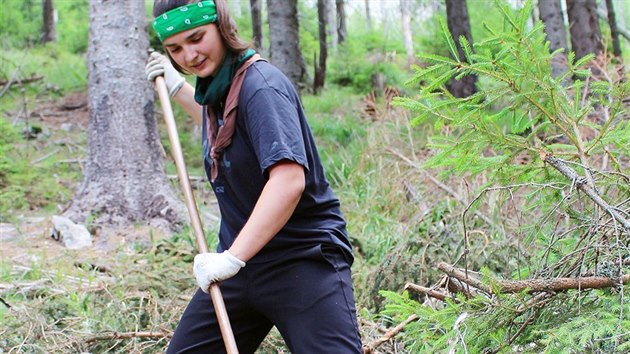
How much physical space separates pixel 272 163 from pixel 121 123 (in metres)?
5.03

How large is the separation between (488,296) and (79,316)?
2523 millimetres

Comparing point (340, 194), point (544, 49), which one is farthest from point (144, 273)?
point (340, 194)

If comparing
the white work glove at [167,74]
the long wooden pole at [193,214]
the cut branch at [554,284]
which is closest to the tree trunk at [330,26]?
the white work glove at [167,74]

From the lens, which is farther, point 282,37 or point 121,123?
point 282,37

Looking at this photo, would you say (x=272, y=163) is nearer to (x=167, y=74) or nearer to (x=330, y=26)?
(x=167, y=74)

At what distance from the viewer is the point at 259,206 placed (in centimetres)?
235

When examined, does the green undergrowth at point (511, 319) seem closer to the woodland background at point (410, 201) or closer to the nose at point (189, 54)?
the woodland background at point (410, 201)

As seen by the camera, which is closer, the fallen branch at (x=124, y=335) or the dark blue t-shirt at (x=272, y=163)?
the dark blue t-shirt at (x=272, y=163)

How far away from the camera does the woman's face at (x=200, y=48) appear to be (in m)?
2.61

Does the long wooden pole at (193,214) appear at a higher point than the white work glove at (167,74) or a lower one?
lower

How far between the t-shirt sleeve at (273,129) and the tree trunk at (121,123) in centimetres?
453

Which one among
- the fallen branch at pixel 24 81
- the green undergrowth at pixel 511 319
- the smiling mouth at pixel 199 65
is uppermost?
the fallen branch at pixel 24 81

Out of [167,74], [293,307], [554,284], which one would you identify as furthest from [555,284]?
[167,74]

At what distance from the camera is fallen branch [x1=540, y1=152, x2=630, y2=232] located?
8.18ft
